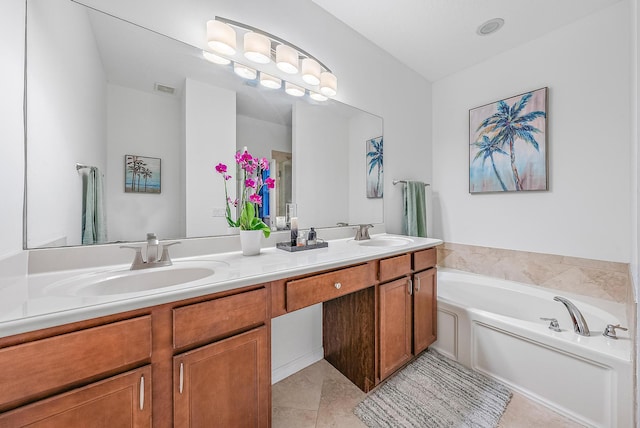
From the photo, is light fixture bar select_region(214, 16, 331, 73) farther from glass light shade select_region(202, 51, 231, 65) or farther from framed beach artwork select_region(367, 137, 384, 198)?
framed beach artwork select_region(367, 137, 384, 198)

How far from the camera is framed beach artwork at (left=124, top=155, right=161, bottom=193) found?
3.82 ft

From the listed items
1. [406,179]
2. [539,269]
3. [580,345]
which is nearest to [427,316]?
[580,345]

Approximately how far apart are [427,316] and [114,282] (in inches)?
71.3

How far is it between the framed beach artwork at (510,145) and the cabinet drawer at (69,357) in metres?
2.70

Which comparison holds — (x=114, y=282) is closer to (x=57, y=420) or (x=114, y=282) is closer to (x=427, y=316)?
(x=57, y=420)

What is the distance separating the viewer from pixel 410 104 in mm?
2566

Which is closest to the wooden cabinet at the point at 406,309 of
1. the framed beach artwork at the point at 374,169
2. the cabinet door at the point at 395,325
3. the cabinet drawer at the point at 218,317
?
the cabinet door at the point at 395,325

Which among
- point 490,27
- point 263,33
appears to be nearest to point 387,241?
point 263,33

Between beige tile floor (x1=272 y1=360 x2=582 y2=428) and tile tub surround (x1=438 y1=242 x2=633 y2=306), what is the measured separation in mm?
846

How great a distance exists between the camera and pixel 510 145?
2217 mm

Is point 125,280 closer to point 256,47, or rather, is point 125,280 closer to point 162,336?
point 162,336

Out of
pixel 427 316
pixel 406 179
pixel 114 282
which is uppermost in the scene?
pixel 406 179

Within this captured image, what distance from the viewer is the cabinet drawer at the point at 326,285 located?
3.53ft

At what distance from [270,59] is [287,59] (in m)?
0.11
